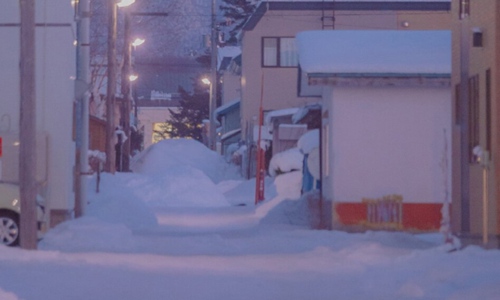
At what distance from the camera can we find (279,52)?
4522cm

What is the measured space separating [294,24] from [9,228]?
2957 cm

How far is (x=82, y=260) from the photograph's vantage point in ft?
45.9

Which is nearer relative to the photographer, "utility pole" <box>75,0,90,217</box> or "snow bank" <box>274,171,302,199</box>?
"utility pole" <box>75,0,90,217</box>

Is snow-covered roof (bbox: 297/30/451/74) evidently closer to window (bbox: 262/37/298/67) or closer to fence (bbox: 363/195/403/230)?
fence (bbox: 363/195/403/230)

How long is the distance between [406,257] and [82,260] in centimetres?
462

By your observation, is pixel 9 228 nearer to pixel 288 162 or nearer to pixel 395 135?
pixel 395 135

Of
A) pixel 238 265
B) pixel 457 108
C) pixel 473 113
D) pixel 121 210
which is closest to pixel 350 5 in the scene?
pixel 121 210

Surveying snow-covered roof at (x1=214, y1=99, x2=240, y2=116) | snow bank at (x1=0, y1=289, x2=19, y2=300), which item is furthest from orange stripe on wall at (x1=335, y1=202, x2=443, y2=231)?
snow-covered roof at (x1=214, y1=99, x2=240, y2=116)

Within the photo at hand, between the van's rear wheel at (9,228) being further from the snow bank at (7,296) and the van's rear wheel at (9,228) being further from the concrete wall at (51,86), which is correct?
the snow bank at (7,296)

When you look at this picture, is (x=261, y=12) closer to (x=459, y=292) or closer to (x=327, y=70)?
(x=327, y=70)

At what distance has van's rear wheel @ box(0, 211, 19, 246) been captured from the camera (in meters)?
16.8

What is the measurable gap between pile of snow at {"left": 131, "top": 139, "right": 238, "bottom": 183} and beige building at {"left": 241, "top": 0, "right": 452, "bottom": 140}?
9213 mm

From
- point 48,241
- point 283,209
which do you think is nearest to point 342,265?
point 48,241

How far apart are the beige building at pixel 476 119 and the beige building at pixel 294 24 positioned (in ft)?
89.2
